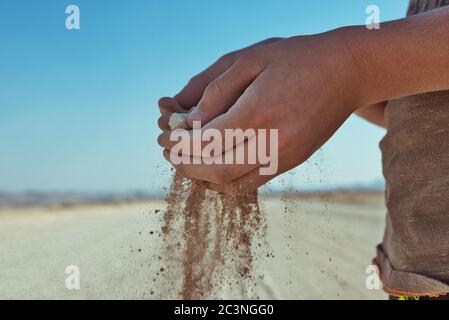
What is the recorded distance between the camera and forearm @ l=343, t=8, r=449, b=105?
659 mm

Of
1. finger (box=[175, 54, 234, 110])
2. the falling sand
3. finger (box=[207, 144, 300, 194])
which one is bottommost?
the falling sand

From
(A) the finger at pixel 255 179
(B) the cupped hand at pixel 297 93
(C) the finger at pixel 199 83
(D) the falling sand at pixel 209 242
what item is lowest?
(D) the falling sand at pixel 209 242

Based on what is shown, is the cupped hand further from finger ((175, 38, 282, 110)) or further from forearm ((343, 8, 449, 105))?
finger ((175, 38, 282, 110))

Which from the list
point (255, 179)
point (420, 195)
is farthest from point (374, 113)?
point (255, 179)

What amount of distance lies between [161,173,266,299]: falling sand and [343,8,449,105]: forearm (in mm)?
364

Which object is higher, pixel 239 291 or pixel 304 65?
pixel 304 65

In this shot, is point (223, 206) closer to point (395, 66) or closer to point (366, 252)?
point (395, 66)

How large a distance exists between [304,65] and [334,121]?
0.10m

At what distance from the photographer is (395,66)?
671 millimetres

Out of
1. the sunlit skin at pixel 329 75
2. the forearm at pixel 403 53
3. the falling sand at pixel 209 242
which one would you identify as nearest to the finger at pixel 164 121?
the falling sand at pixel 209 242

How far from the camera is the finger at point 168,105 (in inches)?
36.9

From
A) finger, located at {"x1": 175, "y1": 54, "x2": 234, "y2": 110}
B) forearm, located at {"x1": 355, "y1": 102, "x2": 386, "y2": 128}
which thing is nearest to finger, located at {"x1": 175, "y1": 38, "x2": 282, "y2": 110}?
finger, located at {"x1": 175, "y1": 54, "x2": 234, "y2": 110}

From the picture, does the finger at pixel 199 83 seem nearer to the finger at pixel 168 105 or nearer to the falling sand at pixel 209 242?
the finger at pixel 168 105
